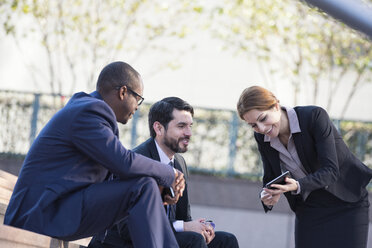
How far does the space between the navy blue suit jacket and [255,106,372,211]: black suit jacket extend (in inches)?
41.2

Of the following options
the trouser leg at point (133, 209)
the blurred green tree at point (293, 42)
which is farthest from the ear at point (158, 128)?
the blurred green tree at point (293, 42)

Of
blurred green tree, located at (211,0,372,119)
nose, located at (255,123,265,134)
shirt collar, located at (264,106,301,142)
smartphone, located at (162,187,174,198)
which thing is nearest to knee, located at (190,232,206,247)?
smartphone, located at (162,187,174,198)

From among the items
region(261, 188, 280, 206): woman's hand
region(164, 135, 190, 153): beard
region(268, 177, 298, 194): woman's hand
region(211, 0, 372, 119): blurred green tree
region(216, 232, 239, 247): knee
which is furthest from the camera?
region(211, 0, 372, 119): blurred green tree

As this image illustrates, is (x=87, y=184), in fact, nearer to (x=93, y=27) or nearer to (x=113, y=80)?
(x=113, y=80)

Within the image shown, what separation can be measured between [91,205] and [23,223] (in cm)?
39

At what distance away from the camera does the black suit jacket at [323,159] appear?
13.4 ft

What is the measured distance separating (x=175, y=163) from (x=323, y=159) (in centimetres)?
120

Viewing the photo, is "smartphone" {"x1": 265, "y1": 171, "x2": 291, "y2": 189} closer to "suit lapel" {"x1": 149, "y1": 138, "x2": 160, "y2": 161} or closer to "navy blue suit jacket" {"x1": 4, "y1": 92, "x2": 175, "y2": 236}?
"navy blue suit jacket" {"x1": 4, "y1": 92, "x2": 175, "y2": 236}

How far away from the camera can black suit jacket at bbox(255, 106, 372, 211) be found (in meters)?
4.10

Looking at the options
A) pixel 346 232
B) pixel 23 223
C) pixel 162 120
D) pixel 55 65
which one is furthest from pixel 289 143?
pixel 55 65

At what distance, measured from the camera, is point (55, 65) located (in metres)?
13.0

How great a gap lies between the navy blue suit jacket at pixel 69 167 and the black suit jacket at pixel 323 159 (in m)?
1.05

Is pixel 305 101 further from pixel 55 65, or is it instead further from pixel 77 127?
pixel 77 127

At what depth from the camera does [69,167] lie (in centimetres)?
341
